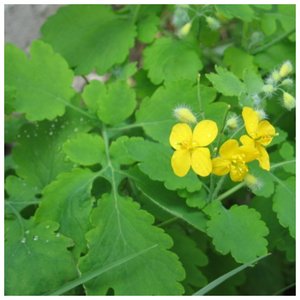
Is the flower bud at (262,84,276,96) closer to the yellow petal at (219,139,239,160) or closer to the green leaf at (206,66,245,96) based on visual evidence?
the green leaf at (206,66,245,96)

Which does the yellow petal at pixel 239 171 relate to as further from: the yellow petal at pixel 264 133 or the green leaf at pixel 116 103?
the green leaf at pixel 116 103

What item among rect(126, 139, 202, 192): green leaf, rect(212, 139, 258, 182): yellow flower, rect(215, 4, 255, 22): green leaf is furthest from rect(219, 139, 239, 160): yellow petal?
rect(215, 4, 255, 22): green leaf

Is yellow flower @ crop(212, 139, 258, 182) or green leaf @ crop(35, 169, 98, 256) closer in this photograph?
yellow flower @ crop(212, 139, 258, 182)

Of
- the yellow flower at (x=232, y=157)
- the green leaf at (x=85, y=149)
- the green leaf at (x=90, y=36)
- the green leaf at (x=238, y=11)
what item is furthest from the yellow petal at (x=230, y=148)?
the green leaf at (x=90, y=36)

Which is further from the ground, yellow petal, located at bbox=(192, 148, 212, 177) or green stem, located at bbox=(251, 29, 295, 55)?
green stem, located at bbox=(251, 29, 295, 55)

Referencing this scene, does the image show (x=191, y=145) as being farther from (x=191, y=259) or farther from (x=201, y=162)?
(x=191, y=259)

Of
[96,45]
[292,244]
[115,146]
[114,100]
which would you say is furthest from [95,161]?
[292,244]

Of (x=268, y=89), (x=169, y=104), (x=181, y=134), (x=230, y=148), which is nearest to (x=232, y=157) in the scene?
(x=230, y=148)
